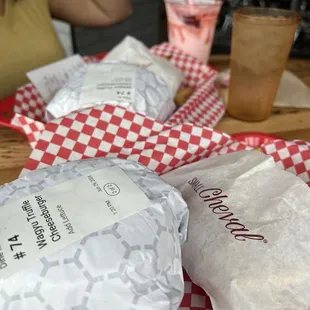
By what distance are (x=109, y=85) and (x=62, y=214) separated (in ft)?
1.40

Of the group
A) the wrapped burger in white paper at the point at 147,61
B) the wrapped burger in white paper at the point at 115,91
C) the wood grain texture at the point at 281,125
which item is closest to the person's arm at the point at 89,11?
the wrapped burger in white paper at the point at 147,61

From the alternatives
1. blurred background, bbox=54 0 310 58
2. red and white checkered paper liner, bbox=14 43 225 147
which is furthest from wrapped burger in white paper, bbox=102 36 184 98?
blurred background, bbox=54 0 310 58

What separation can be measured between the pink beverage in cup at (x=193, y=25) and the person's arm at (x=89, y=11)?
340mm

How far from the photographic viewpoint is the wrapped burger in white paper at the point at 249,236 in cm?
40

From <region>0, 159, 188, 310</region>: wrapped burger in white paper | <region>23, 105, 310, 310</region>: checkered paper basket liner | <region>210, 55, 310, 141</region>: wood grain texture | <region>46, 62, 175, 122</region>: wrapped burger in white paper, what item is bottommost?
<region>210, 55, 310, 141</region>: wood grain texture

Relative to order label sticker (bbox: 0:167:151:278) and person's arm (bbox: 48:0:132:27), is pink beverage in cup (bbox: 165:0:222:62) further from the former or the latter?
order label sticker (bbox: 0:167:151:278)

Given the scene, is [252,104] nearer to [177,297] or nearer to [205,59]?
[205,59]

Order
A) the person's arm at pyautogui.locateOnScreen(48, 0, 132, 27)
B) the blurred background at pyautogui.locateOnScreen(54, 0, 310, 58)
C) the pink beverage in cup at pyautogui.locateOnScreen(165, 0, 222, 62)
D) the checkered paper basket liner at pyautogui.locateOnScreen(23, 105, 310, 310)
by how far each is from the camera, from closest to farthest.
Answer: the checkered paper basket liner at pyautogui.locateOnScreen(23, 105, 310, 310)
the pink beverage in cup at pyautogui.locateOnScreen(165, 0, 222, 62)
the person's arm at pyautogui.locateOnScreen(48, 0, 132, 27)
the blurred background at pyautogui.locateOnScreen(54, 0, 310, 58)

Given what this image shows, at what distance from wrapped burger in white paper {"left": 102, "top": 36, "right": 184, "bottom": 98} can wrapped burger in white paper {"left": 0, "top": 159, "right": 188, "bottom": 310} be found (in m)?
0.51

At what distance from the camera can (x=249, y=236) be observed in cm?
44

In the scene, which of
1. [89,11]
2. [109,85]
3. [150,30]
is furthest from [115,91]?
[150,30]

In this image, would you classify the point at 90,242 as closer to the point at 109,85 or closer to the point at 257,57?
the point at 109,85

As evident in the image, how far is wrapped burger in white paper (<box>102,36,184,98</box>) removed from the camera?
3.00 ft

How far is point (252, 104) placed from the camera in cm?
91
